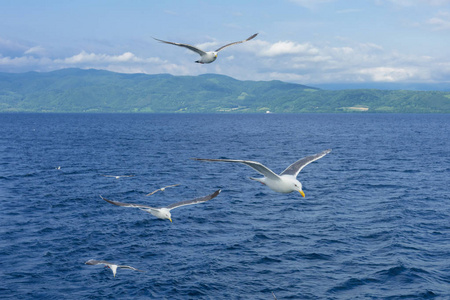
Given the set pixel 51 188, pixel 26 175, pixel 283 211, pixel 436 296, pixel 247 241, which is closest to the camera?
pixel 436 296

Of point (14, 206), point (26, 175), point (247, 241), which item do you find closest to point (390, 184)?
point (247, 241)

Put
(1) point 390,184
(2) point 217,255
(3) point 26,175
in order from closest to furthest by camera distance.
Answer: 1. (2) point 217,255
2. (1) point 390,184
3. (3) point 26,175

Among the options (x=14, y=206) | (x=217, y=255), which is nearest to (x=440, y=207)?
(x=217, y=255)

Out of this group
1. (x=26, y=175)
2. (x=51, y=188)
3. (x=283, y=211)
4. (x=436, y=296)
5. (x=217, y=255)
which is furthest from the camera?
(x=26, y=175)

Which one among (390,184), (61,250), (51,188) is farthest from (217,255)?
(390,184)

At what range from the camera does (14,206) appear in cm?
4997

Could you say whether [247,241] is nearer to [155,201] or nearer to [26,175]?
[155,201]

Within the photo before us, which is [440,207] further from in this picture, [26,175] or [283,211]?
[26,175]

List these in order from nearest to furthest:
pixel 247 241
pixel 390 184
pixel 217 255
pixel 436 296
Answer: pixel 436 296 < pixel 217 255 < pixel 247 241 < pixel 390 184

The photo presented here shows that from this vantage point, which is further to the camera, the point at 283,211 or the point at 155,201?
the point at 155,201

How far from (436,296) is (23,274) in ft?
100

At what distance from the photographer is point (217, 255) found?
35.5 m

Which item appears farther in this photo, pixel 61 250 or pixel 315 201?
pixel 315 201

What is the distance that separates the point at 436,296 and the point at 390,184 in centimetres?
3870
